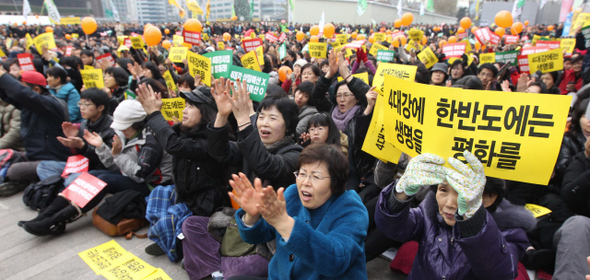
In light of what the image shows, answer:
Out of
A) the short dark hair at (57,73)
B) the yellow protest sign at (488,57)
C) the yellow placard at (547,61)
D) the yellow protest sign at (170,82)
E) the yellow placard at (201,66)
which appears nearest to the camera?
the yellow placard at (201,66)

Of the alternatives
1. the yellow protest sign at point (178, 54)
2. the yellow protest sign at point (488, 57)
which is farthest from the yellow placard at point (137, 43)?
the yellow protest sign at point (488, 57)

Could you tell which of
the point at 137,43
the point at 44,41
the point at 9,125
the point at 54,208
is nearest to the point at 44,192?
the point at 54,208

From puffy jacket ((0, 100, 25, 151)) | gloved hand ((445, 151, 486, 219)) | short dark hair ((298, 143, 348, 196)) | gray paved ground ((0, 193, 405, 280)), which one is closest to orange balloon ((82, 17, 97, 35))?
puffy jacket ((0, 100, 25, 151))

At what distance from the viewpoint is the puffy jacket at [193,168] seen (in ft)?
9.85

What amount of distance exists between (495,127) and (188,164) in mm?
2438

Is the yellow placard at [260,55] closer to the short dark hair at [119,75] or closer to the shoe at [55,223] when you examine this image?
the short dark hair at [119,75]

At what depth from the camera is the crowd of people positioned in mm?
1689

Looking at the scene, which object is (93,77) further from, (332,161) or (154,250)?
(332,161)

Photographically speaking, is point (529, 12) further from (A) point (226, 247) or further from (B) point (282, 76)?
(A) point (226, 247)

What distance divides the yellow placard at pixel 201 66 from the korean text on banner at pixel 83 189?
5.90 ft

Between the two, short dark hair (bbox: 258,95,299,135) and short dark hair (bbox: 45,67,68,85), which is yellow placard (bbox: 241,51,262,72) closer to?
short dark hair (bbox: 45,67,68,85)

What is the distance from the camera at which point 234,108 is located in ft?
8.15

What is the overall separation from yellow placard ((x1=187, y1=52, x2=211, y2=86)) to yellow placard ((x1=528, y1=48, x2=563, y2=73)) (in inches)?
220

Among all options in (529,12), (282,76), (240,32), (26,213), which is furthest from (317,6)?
(26,213)
